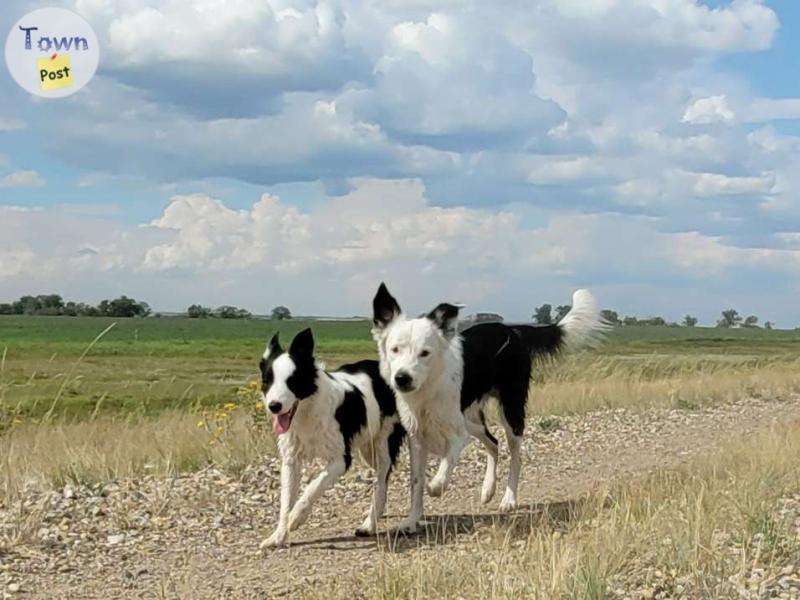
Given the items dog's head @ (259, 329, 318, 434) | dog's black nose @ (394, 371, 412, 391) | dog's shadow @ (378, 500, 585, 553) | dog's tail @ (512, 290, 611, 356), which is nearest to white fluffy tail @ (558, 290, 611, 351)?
dog's tail @ (512, 290, 611, 356)

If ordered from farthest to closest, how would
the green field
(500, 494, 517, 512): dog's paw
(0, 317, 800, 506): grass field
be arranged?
the green field
(0, 317, 800, 506): grass field
(500, 494, 517, 512): dog's paw

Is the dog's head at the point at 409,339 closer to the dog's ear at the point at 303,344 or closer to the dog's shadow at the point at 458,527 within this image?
the dog's ear at the point at 303,344

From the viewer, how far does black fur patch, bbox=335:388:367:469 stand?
28.0ft

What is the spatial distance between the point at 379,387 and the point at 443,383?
2.31ft

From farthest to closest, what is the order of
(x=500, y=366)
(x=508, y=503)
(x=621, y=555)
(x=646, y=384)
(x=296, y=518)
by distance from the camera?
1. (x=646, y=384)
2. (x=500, y=366)
3. (x=508, y=503)
4. (x=296, y=518)
5. (x=621, y=555)

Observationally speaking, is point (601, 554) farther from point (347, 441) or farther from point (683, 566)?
point (347, 441)

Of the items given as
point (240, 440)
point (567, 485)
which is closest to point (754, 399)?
point (567, 485)

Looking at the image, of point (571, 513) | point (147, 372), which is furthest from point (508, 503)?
point (147, 372)

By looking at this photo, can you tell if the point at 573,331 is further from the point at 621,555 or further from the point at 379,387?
the point at 621,555

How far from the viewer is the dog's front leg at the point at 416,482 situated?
28.2 ft

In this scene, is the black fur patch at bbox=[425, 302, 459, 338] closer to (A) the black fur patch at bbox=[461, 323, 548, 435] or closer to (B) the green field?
(A) the black fur patch at bbox=[461, 323, 548, 435]

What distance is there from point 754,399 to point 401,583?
1607cm

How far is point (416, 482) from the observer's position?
28.5 ft

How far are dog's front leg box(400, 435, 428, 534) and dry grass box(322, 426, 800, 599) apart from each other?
0.54 metres
